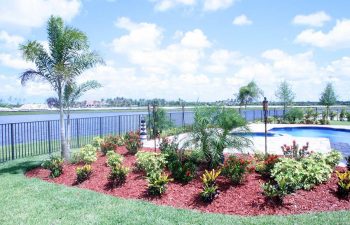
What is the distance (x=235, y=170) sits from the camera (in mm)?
7000

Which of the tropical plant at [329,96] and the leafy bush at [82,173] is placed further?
the tropical plant at [329,96]

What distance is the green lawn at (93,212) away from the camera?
5363 mm

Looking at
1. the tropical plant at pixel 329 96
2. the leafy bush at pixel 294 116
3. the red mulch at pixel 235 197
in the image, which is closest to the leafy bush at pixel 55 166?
the red mulch at pixel 235 197

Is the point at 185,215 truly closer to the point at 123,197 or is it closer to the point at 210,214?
the point at 210,214

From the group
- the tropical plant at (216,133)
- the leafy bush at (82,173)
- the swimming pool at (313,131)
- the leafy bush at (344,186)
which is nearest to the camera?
the leafy bush at (344,186)

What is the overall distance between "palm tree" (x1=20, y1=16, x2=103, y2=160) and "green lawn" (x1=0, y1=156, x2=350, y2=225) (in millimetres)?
3367

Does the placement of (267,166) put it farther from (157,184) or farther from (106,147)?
(106,147)

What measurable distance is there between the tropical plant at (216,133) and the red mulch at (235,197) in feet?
2.78

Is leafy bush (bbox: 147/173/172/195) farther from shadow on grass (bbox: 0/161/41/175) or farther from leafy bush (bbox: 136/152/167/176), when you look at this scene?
shadow on grass (bbox: 0/161/41/175)

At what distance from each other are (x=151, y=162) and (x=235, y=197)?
2.35 metres

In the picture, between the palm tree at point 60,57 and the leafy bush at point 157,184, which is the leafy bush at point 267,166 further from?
the palm tree at point 60,57

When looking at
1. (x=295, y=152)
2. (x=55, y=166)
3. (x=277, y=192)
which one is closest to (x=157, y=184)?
(x=277, y=192)

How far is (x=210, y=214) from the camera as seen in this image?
5.76 metres

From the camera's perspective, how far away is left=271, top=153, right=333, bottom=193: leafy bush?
629cm
